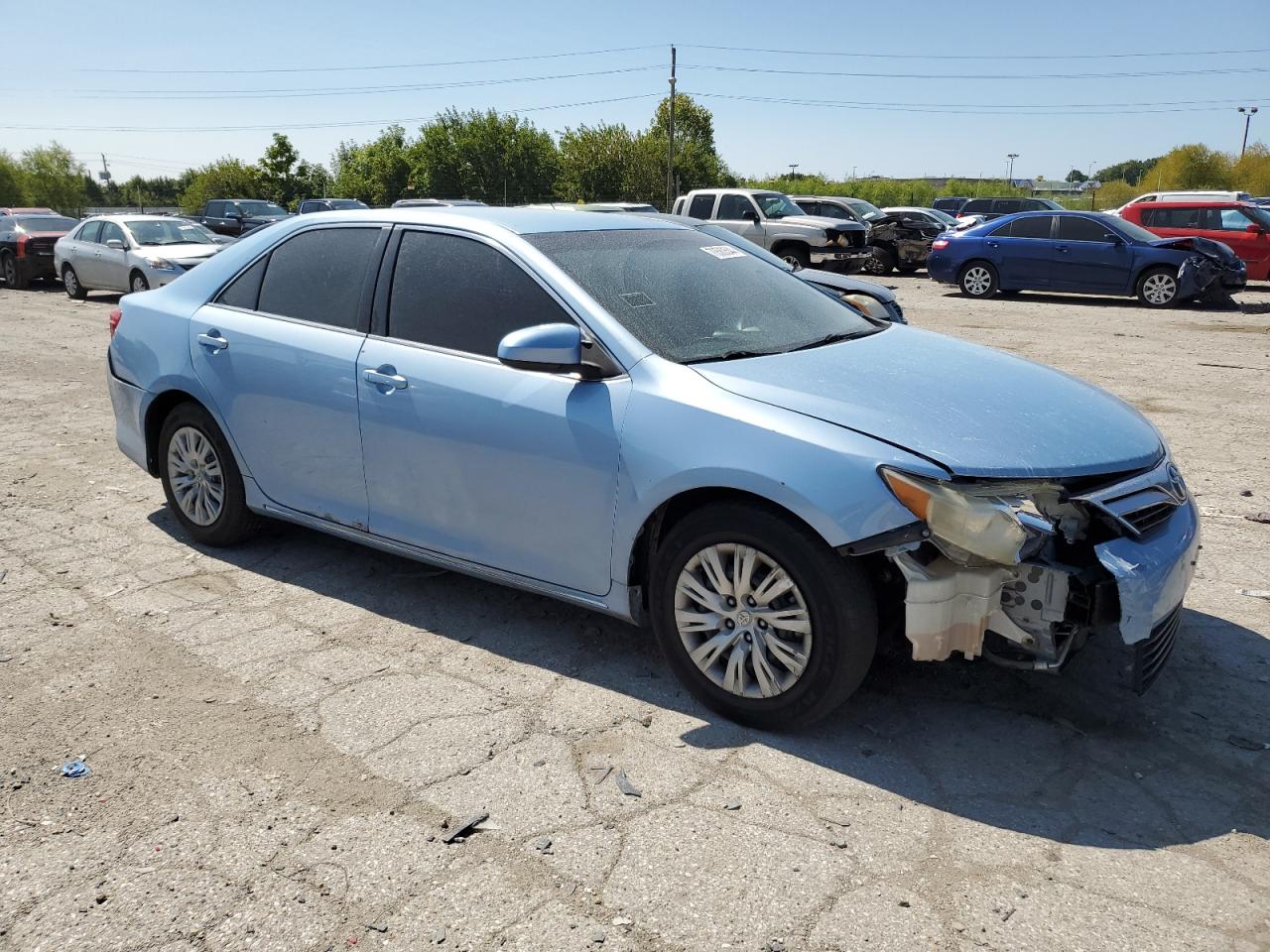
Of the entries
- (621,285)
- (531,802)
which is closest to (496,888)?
(531,802)

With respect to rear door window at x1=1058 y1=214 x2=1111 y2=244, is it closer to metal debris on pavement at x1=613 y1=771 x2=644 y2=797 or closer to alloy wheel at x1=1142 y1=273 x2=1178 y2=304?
alloy wheel at x1=1142 y1=273 x2=1178 y2=304

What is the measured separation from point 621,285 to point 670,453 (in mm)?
846

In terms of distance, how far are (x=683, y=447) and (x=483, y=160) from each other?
77.3 metres

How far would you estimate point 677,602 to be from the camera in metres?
3.35

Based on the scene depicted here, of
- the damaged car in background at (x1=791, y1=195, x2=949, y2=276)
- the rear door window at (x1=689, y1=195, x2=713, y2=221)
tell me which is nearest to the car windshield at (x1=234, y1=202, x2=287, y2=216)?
the rear door window at (x1=689, y1=195, x2=713, y2=221)

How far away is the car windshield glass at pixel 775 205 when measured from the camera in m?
20.7

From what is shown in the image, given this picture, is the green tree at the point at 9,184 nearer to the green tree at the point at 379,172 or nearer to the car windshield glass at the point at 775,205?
the green tree at the point at 379,172

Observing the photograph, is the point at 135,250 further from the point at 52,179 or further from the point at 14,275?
the point at 52,179

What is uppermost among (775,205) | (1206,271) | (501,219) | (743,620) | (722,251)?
(775,205)

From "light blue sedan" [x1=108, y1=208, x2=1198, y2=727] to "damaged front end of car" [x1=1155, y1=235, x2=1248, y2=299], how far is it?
14.2 metres

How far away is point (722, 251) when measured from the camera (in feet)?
14.7

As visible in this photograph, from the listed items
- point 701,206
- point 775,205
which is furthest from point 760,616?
point 701,206

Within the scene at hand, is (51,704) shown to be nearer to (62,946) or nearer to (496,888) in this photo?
(62,946)

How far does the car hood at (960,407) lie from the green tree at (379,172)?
257 ft
